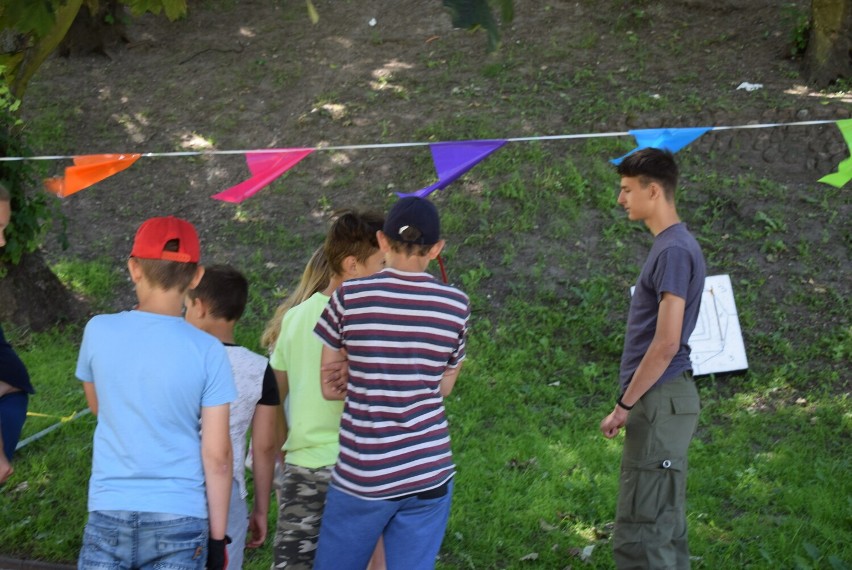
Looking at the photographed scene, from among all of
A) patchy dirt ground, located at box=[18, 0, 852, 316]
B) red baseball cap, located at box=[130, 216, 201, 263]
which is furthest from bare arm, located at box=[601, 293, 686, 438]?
patchy dirt ground, located at box=[18, 0, 852, 316]

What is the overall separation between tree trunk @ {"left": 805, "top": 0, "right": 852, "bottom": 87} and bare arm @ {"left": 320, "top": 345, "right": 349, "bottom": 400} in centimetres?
744

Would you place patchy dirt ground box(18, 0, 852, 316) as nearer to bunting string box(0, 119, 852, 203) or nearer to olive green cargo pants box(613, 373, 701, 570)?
bunting string box(0, 119, 852, 203)

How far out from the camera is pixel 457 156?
4652 millimetres

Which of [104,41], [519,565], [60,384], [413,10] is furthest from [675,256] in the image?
[104,41]

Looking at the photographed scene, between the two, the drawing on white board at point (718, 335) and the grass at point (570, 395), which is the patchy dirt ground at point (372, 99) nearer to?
the grass at point (570, 395)

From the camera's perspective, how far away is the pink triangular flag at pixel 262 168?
4.64m

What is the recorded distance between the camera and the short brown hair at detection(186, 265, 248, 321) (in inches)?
122

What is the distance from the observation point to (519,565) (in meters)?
4.29

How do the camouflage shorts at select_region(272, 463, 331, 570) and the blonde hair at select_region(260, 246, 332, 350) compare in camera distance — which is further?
the blonde hair at select_region(260, 246, 332, 350)

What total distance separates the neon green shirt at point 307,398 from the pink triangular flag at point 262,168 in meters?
1.56

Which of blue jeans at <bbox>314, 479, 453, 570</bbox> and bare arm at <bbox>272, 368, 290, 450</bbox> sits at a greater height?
bare arm at <bbox>272, 368, 290, 450</bbox>

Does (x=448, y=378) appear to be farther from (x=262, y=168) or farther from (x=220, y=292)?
(x=262, y=168)

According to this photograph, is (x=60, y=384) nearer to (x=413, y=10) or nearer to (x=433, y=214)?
(x=433, y=214)

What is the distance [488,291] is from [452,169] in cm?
279
